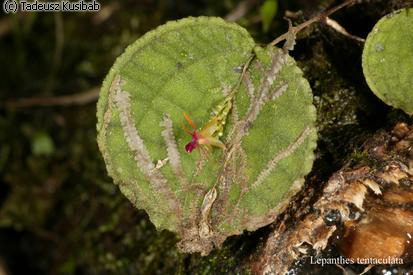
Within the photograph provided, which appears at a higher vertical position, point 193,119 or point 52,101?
point 193,119

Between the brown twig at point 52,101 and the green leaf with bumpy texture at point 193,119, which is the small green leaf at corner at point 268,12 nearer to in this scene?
the green leaf with bumpy texture at point 193,119

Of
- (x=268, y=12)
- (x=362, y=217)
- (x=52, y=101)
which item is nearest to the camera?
(x=362, y=217)

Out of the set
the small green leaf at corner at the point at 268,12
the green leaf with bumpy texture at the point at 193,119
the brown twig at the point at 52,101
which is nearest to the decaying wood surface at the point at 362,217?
the green leaf with bumpy texture at the point at 193,119

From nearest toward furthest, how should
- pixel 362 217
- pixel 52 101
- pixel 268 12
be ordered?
pixel 362 217 < pixel 268 12 < pixel 52 101

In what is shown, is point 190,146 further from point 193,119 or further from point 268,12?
point 268,12

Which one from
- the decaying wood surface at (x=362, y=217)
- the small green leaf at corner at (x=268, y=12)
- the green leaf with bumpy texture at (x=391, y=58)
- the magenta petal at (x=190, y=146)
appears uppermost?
the green leaf with bumpy texture at (x=391, y=58)

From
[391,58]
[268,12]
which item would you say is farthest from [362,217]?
[268,12]

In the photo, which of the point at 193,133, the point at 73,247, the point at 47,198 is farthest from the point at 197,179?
the point at 47,198
